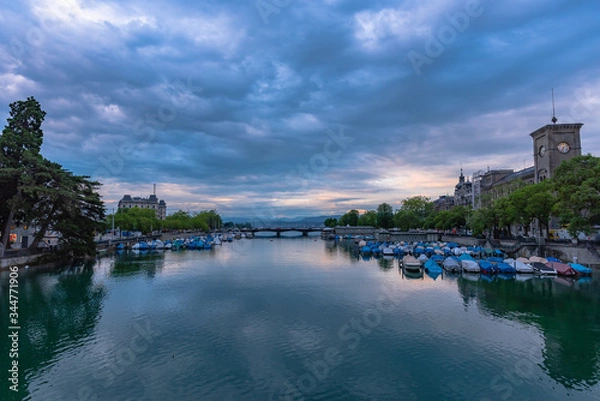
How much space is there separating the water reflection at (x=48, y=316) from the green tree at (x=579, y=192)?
5540 cm

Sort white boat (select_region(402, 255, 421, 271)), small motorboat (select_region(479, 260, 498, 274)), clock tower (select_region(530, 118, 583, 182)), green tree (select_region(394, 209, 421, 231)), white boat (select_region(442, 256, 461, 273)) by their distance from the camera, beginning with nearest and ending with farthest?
small motorboat (select_region(479, 260, 498, 274)) → white boat (select_region(402, 255, 421, 271)) → white boat (select_region(442, 256, 461, 273)) → clock tower (select_region(530, 118, 583, 182)) → green tree (select_region(394, 209, 421, 231))

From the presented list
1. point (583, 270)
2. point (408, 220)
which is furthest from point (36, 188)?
Result: point (408, 220)

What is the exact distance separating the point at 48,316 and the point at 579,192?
2323 inches

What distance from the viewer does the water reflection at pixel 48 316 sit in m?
19.5

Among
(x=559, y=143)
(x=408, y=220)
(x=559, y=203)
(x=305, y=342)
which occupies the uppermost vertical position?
(x=559, y=143)

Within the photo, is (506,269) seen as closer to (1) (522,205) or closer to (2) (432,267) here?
(2) (432,267)

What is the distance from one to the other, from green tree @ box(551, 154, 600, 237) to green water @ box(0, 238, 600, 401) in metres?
8.82

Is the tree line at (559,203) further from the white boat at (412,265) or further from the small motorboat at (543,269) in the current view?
the white boat at (412,265)

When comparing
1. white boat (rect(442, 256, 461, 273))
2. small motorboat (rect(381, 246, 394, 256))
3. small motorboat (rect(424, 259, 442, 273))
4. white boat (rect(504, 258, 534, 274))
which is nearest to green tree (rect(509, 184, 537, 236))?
white boat (rect(504, 258, 534, 274))

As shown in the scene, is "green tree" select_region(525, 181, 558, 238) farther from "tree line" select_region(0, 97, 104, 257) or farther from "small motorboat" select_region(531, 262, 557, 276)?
"tree line" select_region(0, 97, 104, 257)

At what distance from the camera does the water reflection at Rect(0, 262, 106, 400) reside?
19531 mm

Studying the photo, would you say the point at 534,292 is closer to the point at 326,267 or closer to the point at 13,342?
the point at 326,267

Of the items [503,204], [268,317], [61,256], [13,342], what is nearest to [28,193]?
[61,256]

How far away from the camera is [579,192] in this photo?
44.6 meters
